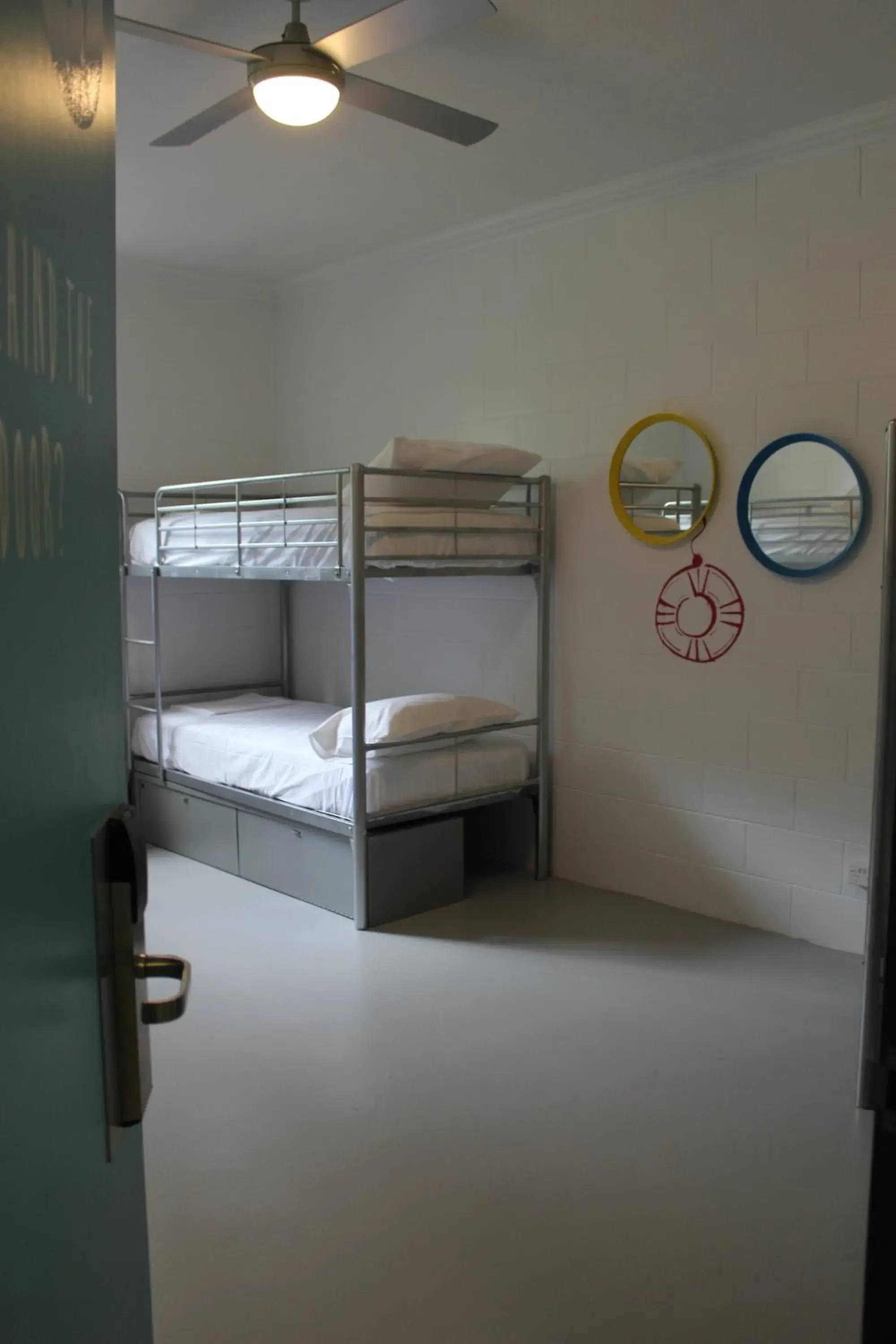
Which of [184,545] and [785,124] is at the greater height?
[785,124]

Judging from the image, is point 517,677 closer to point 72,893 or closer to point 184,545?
point 184,545

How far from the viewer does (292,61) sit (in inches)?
105

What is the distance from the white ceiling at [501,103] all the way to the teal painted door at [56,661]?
2413 mm

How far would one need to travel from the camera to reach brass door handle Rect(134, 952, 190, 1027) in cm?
93

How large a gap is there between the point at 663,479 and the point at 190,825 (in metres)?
2.56

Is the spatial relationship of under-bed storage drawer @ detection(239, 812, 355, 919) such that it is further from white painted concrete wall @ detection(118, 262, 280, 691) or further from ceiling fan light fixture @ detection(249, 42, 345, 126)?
ceiling fan light fixture @ detection(249, 42, 345, 126)

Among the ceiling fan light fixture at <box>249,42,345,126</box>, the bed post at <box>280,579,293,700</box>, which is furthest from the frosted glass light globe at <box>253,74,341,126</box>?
the bed post at <box>280,579,293,700</box>

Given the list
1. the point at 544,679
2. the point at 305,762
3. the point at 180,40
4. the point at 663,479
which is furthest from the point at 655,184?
the point at 305,762

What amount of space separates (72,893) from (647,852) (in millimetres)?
3730

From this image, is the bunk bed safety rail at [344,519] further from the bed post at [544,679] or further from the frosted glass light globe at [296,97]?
the frosted glass light globe at [296,97]

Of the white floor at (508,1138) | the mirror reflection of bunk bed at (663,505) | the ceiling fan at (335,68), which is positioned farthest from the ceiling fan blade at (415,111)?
the white floor at (508,1138)

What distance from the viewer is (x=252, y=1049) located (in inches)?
120

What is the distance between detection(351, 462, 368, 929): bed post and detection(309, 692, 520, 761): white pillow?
42 mm

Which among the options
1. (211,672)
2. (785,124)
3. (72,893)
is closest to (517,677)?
(211,672)
